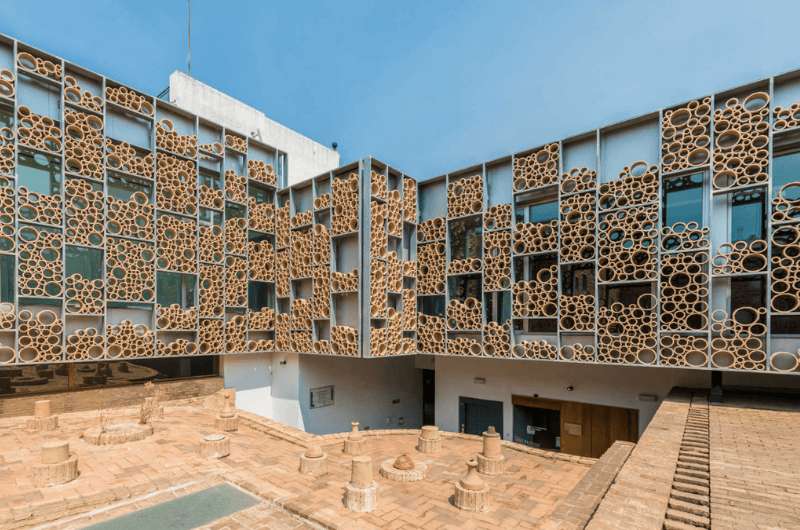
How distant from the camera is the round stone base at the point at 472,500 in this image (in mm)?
5973

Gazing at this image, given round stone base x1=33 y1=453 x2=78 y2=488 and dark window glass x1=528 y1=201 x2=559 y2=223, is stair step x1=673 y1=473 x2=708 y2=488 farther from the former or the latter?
round stone base x1=33 y1=453 x2=78 y2=488

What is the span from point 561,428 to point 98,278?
1380cm

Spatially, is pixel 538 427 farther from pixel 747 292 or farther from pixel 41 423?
pixel 41 423

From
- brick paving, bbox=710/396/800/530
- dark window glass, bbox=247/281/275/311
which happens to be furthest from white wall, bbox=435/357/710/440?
dark window glass, bbox=247/281/275/311

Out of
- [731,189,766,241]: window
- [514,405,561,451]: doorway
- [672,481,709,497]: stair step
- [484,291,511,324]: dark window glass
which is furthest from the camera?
[514,405,561,451]: doorway

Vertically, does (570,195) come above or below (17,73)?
below

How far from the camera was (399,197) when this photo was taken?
41.0 ft

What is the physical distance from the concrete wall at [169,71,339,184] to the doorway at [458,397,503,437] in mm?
11419

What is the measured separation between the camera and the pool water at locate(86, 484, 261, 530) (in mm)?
5191

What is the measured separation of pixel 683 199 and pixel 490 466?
744 cm

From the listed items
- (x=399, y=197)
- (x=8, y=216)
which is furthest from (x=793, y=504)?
(x=8, y=216)

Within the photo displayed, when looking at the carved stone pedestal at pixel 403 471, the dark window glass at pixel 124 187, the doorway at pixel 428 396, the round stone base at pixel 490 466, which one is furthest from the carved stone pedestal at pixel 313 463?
the doorway at pixel 428 396

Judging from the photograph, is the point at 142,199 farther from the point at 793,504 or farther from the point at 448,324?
the point at 793,504

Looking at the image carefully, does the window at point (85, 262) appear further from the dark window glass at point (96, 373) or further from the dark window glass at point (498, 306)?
the dark window glass at point (498, 306)
